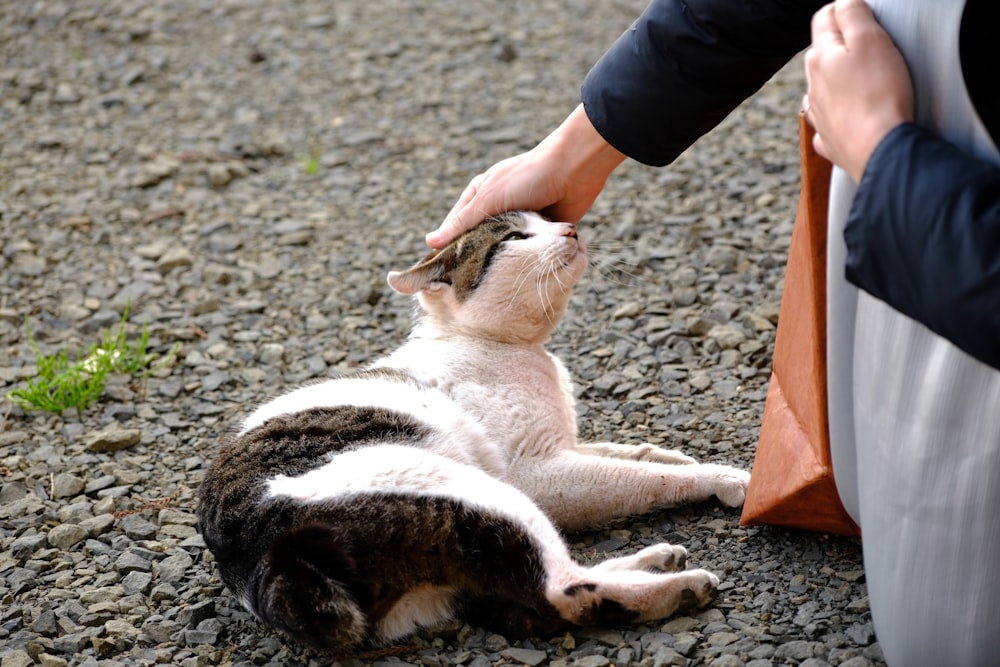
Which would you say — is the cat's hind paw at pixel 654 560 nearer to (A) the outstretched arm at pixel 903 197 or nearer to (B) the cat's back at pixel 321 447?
(B) the cat's back at pixel 321 447

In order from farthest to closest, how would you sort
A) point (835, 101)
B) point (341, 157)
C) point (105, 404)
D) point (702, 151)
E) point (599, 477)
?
point (341, 157)
point (702, 151)
point (105, 404)
point (599, 477)
point (835, 101)

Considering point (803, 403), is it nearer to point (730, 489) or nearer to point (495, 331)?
point (730, 489)

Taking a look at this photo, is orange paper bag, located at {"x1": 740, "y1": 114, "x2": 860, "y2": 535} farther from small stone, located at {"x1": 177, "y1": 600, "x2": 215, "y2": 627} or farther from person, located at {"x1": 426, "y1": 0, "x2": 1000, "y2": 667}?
small stone, located at {"x1": 177, "y1": 600, "x2": 215, "y2": 627}

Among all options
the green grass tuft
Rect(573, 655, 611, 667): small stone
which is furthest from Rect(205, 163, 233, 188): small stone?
Rect(573, 655, 611, 667): small stone

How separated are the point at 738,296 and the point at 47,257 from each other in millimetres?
3364

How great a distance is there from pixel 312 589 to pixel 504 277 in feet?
4.40

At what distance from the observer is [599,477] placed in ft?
10.2

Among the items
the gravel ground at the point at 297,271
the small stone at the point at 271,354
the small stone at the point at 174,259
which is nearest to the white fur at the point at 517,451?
the gravel ground at the point at 297,271

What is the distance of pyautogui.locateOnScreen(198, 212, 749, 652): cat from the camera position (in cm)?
250

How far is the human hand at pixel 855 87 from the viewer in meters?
1.97

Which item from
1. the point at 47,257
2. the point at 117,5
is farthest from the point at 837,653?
the point at 117,5

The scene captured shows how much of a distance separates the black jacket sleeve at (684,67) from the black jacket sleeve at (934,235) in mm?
793

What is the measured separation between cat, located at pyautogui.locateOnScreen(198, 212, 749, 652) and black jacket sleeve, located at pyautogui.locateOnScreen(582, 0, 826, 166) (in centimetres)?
51

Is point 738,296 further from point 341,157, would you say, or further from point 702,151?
point 341,157
